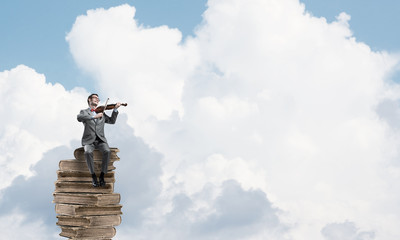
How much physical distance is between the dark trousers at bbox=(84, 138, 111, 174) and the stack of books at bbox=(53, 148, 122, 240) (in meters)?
0.30

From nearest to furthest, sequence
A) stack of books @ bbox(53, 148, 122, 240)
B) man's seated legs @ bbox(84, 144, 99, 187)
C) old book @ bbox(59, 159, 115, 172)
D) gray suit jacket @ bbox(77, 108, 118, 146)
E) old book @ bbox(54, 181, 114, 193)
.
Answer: man's seated legs @ bbox(84, 144, 99, 187) → gray suit jacket @ bbox(77, 108, 118, 146) → stack of books @ bbox(53, 148, 122, 240) → old book @ bbox(54, 181, 114, 193) → old book @ bbox(59, 159, 115, 172)

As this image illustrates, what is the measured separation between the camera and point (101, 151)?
54.0 ft

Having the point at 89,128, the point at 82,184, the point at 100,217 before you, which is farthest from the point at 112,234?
the point at 89,128

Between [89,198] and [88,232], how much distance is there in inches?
40.5

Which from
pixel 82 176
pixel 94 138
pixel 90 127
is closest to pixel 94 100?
pixel 90 127

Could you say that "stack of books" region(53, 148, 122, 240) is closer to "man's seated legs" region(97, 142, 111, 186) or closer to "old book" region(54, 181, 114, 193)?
"old book" region(54, 181, 114, 193)

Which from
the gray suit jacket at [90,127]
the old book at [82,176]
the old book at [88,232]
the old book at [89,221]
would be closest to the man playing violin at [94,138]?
the gray suit jacket at [90,127]

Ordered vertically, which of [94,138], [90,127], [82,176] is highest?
[90,127]

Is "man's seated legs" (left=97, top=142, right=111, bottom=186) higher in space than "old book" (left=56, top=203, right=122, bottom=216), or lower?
higher

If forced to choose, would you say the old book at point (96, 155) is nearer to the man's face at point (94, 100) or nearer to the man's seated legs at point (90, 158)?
the man's seated legs at point (90, 158)

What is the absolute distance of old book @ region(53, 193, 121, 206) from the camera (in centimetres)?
1636

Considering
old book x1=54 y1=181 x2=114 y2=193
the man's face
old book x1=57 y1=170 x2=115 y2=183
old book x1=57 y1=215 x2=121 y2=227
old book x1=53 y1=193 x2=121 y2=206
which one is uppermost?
the man's face

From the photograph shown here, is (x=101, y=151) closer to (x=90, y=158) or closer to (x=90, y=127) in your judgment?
(x=90, y=158)

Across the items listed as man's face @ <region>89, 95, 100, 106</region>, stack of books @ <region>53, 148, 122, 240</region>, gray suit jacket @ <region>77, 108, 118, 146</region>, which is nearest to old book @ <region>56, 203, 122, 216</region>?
stack of books @ <region>53, 148, 122, 240</region>
